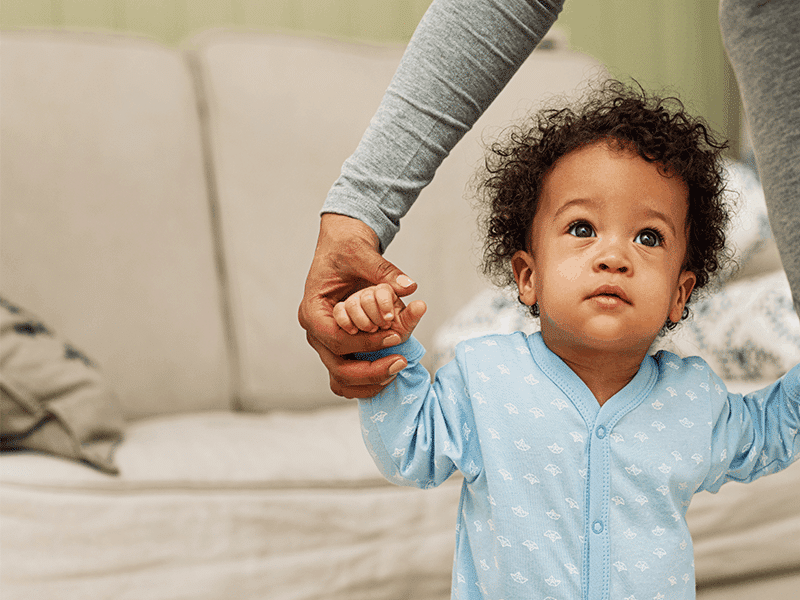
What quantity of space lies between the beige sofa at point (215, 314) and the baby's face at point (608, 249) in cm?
63

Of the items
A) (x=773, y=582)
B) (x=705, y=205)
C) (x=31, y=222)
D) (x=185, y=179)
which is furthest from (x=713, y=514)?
(x=31, y=222)

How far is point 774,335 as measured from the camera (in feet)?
4.22

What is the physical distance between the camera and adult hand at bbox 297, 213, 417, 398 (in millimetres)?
599

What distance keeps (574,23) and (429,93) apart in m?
1.97

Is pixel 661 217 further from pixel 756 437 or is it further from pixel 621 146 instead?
pixel 756 437

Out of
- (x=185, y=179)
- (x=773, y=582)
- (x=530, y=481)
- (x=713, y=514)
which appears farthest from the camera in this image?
(x=185, y=179)

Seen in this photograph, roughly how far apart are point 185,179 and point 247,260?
0.73 ft

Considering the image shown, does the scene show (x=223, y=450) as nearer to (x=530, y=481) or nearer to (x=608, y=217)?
(x=530, y=481)

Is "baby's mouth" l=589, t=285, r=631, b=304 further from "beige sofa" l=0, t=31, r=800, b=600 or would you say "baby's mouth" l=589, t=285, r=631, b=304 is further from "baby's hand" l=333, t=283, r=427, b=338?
"beige sofa" l=0, t=31, r=800, b=600

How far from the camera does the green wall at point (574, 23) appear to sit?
1.86m

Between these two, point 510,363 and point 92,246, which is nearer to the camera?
point 510,363

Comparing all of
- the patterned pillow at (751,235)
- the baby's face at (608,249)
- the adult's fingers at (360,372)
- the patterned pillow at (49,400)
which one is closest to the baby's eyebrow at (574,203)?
the baby's face at (608,249)

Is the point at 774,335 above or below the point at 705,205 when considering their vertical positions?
below

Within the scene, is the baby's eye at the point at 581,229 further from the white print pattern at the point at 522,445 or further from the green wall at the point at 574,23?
the green wall at the point at 574,23
